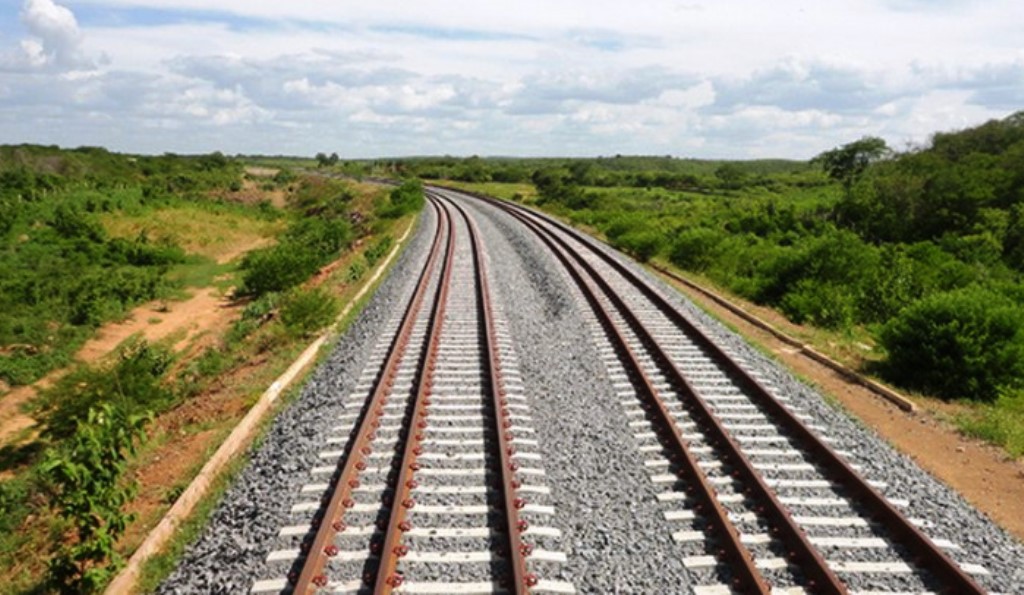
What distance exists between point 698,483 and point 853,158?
72.5 meters

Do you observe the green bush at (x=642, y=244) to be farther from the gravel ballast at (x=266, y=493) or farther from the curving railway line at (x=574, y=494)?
the gravel ballast at (x=266, y=493)

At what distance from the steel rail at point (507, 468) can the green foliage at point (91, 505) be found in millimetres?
3617

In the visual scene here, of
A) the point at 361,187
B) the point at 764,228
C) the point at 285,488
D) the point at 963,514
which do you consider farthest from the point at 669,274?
the point at 361,187

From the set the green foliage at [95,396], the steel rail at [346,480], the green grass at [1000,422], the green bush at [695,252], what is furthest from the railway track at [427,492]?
the green bush at [695,252]

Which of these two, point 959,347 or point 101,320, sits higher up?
point 959,347

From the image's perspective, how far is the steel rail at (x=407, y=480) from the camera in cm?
582

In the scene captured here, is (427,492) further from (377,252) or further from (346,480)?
(377,252)

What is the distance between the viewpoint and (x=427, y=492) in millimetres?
7305

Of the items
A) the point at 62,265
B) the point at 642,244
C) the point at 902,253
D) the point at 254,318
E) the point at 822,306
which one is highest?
the point at 902,253

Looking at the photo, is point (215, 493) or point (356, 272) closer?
point (215, 493)

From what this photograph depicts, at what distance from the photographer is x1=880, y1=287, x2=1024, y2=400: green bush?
11336 millimetres

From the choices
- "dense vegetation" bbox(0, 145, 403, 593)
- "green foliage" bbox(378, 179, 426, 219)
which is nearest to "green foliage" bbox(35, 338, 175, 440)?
"dense vegetation" bbox(0, 145, 403, 593)

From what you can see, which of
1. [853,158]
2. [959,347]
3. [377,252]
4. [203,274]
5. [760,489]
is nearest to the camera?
[760,489]

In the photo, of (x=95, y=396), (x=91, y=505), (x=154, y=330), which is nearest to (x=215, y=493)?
(x=91, y=505)
